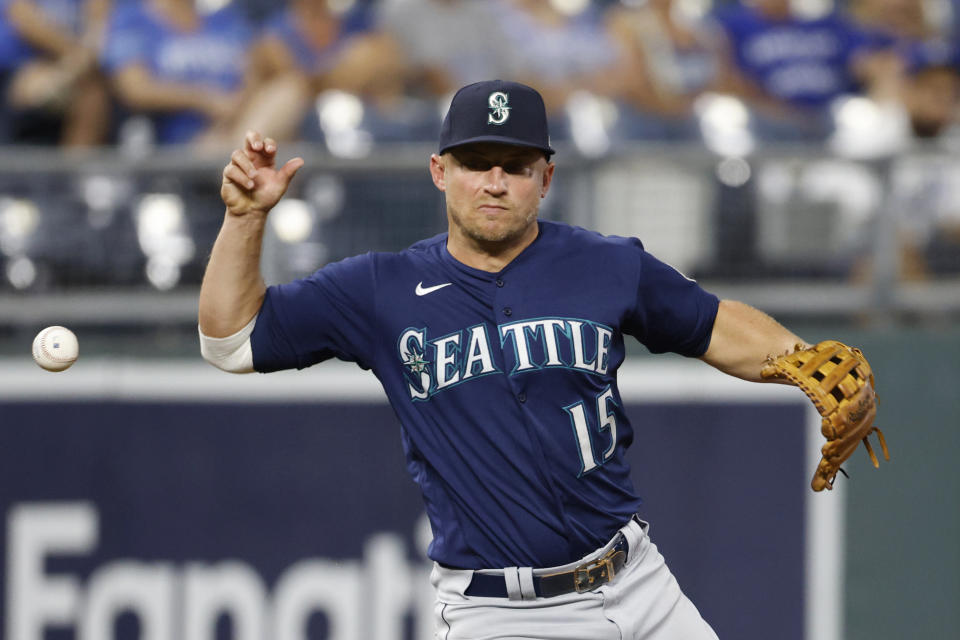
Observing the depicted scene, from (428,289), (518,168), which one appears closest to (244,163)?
(428,289)

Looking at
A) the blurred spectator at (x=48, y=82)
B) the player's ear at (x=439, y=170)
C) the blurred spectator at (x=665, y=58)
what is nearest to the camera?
the player's ear at (x=439, y=170)

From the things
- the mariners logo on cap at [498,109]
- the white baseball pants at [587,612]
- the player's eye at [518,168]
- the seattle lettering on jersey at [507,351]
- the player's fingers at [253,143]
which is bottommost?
the white baseball pants at [587,612]

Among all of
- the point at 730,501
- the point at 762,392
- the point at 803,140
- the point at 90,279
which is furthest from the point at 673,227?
the point at 90,279

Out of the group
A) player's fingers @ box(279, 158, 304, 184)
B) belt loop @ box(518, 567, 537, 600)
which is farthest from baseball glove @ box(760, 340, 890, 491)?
player's fingers @ box(279, 158, 304, 184)

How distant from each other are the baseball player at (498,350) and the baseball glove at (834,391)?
0.39 ft

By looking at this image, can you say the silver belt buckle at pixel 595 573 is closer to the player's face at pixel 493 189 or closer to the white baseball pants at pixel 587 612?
the white baseball pants at pixel 587 612

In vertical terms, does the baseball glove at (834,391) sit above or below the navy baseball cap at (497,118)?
below

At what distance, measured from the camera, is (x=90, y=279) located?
500 cm

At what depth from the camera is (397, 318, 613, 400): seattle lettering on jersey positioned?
295cm

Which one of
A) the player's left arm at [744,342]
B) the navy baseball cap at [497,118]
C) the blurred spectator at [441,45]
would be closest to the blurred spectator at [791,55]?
the blurred spectator at [441,45]

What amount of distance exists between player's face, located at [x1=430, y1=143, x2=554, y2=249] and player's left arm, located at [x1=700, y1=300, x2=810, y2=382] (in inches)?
22.2

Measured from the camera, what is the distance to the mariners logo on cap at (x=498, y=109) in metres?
2.89

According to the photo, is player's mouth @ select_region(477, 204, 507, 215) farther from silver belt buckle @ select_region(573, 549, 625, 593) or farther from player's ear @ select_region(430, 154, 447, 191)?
silver belt buckle @ select_region(573, 549, 625, 593)

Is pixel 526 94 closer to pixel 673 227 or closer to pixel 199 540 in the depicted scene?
pixel 673 227
